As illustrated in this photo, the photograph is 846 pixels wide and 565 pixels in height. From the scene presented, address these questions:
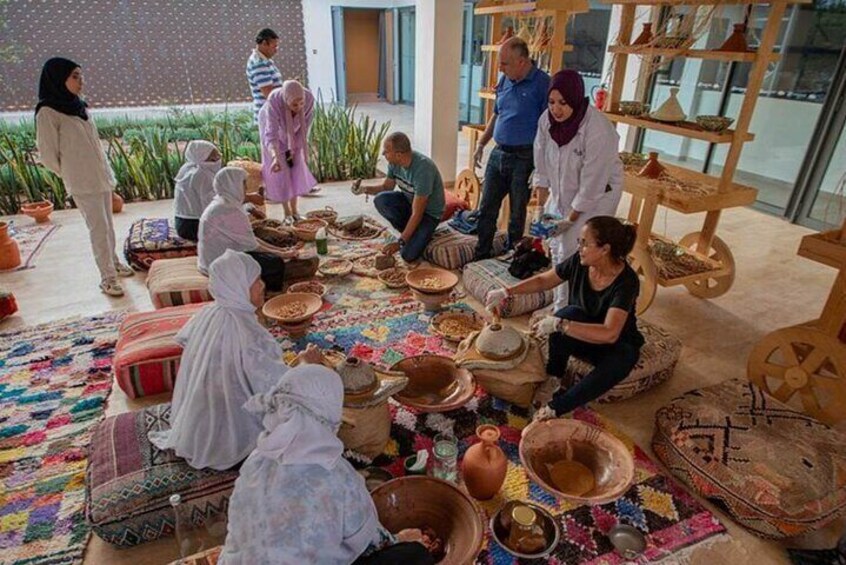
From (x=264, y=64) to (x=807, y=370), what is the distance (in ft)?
16.4

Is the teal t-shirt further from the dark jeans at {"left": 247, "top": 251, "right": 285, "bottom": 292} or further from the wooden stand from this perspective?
the wooden stand

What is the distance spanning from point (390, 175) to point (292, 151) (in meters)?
1.12

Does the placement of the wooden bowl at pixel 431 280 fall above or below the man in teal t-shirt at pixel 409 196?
below

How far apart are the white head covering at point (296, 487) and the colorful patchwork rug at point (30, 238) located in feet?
12.9

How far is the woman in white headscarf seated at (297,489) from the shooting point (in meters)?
1.20

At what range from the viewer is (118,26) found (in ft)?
27.9

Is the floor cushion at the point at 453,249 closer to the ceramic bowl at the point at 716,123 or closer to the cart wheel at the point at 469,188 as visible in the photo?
the cart wheel at the point at 469,188

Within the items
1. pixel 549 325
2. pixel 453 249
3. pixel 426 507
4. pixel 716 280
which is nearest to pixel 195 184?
pixel 453 249

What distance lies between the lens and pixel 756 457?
202 centimetres

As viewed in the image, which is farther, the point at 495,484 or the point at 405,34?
the point at 405,34

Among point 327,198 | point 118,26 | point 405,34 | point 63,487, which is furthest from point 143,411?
point 405,34

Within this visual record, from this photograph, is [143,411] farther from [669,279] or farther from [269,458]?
[669,279]

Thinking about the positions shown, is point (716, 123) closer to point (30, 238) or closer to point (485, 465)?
point (485, 465)

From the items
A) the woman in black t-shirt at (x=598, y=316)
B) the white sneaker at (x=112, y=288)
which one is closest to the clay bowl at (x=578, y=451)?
the woman in black t-shirt at (x=598, y=316)
